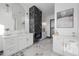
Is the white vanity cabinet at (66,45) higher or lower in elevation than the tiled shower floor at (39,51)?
higher

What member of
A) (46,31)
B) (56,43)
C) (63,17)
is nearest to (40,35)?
(46,31)

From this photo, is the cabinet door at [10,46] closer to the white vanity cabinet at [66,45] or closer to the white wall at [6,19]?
the white wall at [6,19]

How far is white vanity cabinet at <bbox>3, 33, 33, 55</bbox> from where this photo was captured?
1.57 metres

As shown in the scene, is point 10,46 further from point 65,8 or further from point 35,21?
point 65,8

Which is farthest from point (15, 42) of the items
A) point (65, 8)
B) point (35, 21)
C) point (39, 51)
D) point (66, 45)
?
point (65, 8)

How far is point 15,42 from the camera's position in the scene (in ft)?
5.96

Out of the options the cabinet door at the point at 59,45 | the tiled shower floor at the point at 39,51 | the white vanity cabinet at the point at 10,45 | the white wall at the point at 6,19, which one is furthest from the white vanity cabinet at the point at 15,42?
the cabinet door at the point at 59,45

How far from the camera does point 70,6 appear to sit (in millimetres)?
1571

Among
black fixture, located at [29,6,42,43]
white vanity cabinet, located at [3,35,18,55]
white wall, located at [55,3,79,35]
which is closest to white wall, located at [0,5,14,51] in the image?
white vanity cabinet, located at [3,35,18,55]

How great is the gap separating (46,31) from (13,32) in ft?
3.75

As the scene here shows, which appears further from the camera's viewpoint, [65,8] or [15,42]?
[15,42]

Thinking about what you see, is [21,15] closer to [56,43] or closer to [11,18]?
[11,18]

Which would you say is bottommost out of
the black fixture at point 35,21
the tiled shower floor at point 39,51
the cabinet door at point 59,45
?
the tiled shower floor at point 39,51

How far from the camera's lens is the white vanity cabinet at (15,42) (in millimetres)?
1573
